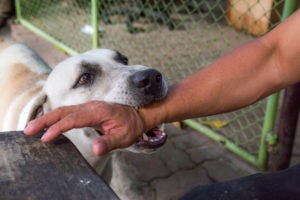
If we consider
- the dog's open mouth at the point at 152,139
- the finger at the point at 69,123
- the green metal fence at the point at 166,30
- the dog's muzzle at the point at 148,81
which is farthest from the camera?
the green metal fence at the point at 166,30

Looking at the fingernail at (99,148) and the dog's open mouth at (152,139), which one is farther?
the dog's open mouth at (152,139)

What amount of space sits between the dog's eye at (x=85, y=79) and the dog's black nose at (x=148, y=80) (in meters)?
0.31

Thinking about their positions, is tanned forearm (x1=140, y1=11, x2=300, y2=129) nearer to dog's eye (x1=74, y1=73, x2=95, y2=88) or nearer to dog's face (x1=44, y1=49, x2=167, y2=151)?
dog's face (x1=44, y1=49, x2=167, y2=151)

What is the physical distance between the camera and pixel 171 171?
3.00m

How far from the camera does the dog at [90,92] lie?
185 centimetres

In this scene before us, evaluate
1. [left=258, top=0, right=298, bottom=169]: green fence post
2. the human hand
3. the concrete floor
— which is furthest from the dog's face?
[left=258, top=0, right=298, bottom=169]: green fence post

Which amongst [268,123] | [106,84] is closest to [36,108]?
[106,84]

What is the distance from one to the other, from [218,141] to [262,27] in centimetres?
239

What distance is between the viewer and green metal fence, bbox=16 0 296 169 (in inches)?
153

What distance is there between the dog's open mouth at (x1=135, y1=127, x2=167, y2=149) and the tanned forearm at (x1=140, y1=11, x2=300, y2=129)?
0.37 meters

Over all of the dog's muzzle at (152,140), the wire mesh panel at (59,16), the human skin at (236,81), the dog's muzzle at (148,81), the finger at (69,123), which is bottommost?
the wire mesh panel at (59,16)

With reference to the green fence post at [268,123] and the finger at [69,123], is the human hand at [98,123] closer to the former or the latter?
the finger at [69,123]

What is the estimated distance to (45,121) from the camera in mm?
1209

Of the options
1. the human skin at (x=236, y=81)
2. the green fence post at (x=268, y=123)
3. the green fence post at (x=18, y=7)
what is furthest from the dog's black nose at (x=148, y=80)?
the green fence post at (x=18, y=7)
